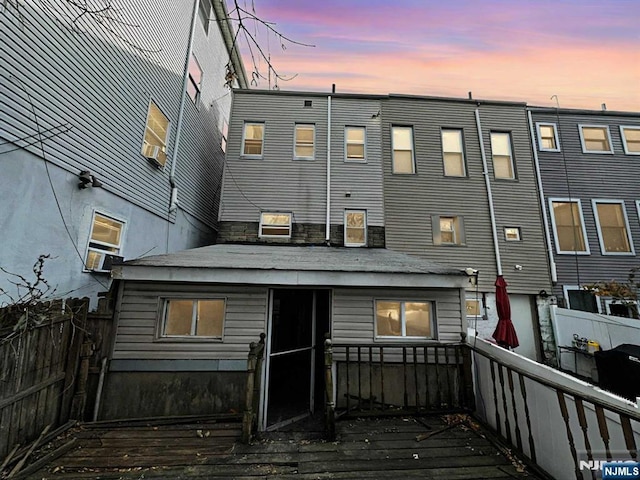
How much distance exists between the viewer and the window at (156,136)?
24.1 feet

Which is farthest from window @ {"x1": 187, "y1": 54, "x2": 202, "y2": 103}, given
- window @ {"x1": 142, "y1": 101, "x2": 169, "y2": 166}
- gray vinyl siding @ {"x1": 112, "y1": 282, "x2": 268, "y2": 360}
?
gray vinyl siding @ {"x1": 112, "y1": 282, "x2": 268, "y2": 360}

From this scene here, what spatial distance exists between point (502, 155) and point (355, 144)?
19.4 ft

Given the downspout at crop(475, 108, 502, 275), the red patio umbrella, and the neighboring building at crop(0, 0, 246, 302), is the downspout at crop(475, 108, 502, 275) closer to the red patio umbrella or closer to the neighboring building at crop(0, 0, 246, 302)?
the red patio umbrella

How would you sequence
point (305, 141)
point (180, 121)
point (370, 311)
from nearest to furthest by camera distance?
point (370, 311)
point (180, 121)
point (305, 141)

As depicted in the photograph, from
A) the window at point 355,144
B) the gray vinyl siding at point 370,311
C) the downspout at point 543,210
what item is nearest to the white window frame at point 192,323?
the gray vinyl siding at point 370,311

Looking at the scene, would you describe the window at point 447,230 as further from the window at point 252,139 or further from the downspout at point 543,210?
Result: the window at point 252,139

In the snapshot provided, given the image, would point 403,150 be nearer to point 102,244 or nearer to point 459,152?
point 459,152

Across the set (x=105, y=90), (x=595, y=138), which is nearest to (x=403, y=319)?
(x=105, y=90)

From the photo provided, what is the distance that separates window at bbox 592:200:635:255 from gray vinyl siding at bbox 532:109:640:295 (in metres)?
0.16

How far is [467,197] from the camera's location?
988 cm

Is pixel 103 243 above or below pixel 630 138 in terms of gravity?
below

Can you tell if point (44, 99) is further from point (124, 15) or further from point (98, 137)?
point (124, 15)

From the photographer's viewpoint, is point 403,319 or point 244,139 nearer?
point 403,319

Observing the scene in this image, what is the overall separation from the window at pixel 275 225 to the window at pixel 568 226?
9.84 meters
